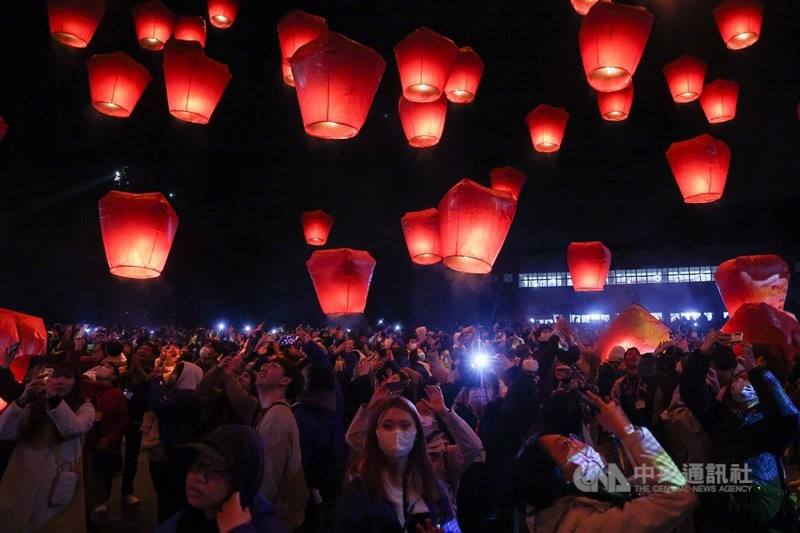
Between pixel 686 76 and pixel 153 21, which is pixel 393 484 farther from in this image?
pixel 686 76

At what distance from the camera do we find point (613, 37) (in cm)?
596

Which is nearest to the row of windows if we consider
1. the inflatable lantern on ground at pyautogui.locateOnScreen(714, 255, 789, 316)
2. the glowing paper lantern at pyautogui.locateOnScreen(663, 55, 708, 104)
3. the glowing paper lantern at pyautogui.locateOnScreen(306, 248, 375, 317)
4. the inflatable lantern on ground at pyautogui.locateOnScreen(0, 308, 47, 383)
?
the inflatable lantern on ground at pyautogui.locateOnScreen(714, 255, 789, 316)

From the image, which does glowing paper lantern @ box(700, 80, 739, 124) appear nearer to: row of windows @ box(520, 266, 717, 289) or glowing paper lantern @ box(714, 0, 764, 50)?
glowing paper lantern @ box(714, 0, 764, 50)

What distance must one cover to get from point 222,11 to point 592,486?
8432mm

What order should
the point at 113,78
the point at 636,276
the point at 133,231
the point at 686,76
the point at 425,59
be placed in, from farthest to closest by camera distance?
the point at 636,276
the point at 686,76
the point at 113,78
the point at 425,59
the point at 133,231

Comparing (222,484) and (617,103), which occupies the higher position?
(617,103)

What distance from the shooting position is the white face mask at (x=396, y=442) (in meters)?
2.42

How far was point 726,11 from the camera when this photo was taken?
7.59m

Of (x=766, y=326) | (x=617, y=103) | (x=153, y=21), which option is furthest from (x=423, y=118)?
(x=766, y=326)

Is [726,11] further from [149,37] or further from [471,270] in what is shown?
[149,37]

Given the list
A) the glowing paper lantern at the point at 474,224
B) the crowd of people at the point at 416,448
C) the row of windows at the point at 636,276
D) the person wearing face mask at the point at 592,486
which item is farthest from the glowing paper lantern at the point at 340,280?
the row of windows at the point at 636,276

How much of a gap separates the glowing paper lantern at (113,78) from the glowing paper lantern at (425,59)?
332 centimetres

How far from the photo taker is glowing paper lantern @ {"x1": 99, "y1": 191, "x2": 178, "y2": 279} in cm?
Answer: 528

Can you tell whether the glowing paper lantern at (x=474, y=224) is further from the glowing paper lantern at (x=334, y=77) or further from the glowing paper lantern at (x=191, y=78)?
the glowing paper lantern at (x=191, y=78)
